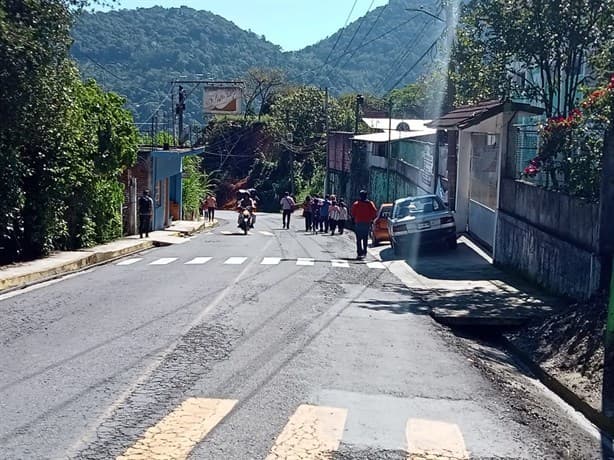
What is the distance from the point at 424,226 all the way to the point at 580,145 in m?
10.1

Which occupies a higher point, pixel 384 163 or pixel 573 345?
pixel 384 163

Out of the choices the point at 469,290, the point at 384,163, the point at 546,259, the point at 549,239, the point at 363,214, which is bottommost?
the point at 469,290

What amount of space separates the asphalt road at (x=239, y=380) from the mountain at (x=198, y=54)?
87.0 metres

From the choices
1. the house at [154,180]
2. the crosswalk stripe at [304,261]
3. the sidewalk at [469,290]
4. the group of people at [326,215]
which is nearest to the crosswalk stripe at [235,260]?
the crosswalk stripe at [304,261]

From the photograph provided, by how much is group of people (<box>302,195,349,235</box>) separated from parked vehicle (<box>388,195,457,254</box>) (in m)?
11.1

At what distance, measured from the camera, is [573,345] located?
403 inches

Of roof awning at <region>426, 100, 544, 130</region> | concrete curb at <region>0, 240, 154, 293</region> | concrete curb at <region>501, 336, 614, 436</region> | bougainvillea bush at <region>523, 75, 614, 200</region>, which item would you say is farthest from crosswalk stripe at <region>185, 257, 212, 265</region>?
concrete curb at <region>501, 336, 614, 436</region>

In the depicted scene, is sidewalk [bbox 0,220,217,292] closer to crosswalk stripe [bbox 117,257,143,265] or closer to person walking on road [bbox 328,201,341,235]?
crosswalk stripe [bbox 117,257,143,265]

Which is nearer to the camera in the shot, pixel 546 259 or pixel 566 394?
pixel 566 394

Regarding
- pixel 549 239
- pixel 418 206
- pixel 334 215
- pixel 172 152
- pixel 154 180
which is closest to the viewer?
pixel 549 239

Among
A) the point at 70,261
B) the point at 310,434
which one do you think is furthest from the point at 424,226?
the point at 310,434

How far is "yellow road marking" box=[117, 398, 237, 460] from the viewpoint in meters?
6.15

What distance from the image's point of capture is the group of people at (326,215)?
36.7 meters

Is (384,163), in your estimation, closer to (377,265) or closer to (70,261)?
(377,265)
